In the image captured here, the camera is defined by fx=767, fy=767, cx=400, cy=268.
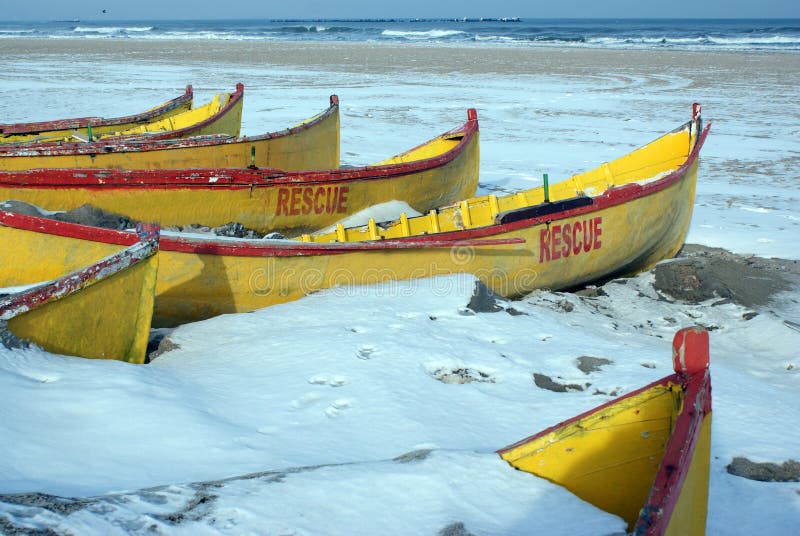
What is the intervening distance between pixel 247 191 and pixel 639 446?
16.9 ft

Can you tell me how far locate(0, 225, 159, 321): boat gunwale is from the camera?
12.1 feet

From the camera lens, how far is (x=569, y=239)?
20.2 feet

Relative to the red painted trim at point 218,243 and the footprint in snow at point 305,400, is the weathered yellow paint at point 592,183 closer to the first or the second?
the red painted trim at point 218,243

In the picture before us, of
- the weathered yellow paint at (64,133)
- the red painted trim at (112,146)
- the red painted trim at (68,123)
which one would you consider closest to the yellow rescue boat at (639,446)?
the red painted trim at (112,146)

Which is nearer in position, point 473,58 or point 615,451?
point 615,451

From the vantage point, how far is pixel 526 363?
14.9 ft

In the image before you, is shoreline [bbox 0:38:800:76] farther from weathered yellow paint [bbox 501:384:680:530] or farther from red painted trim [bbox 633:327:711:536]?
red painted trim [bbox 633:327:711:536]

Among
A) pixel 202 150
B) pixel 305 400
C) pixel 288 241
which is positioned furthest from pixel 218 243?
pixel 202 150

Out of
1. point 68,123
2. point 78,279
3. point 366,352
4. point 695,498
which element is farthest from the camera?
point 68,123

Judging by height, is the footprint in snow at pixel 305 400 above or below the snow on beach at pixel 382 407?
below

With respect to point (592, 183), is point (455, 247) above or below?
below

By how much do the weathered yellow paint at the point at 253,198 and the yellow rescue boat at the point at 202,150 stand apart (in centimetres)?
32

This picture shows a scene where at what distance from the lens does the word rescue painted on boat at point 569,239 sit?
6047mm

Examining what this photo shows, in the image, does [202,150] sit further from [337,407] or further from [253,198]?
[337,407]
